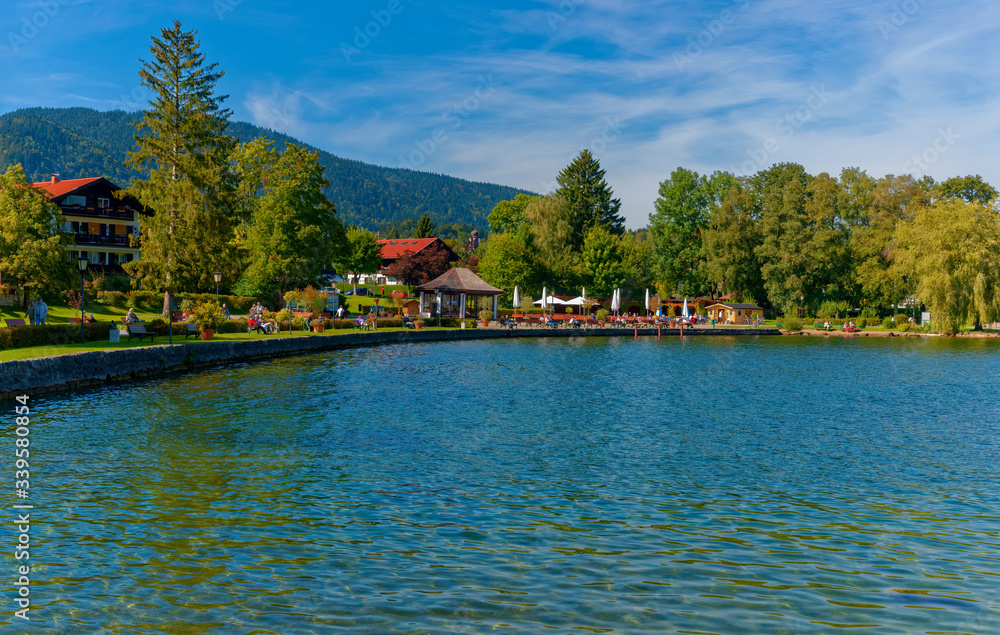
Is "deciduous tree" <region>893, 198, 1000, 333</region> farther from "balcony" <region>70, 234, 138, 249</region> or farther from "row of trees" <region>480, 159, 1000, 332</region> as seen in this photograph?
"balcony" <region>70, 234, 138, 249</region>

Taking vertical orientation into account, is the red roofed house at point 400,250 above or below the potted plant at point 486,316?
above

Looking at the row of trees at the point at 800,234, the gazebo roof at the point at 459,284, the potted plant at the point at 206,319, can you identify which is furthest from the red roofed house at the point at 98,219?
the row of trees at the point at 800,234

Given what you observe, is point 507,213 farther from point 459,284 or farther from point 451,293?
point 459,284

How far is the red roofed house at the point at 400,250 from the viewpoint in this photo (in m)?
109

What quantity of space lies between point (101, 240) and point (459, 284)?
113 feet

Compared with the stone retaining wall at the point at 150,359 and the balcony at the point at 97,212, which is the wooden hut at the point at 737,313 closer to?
the stone retaining wall at the point at 150,359

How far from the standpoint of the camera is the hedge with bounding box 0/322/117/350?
2384cm

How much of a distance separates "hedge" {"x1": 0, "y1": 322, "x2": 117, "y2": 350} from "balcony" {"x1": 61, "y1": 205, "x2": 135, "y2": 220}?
142 feet

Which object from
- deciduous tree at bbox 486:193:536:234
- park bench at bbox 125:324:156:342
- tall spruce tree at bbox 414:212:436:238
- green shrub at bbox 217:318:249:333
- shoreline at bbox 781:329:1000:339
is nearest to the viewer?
park bench at bbox 125:324:156:342

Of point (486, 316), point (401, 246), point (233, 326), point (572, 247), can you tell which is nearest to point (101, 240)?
point (233, 326)

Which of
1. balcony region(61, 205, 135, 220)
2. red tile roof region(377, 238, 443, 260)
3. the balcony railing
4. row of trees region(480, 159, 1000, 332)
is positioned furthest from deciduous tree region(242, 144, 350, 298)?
red tile roof region(377, 238, 443, 260)

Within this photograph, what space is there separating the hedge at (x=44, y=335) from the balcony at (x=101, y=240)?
41882mm

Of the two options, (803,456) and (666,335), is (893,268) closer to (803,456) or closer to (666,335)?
(666,335)

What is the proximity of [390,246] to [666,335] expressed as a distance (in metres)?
66.2
